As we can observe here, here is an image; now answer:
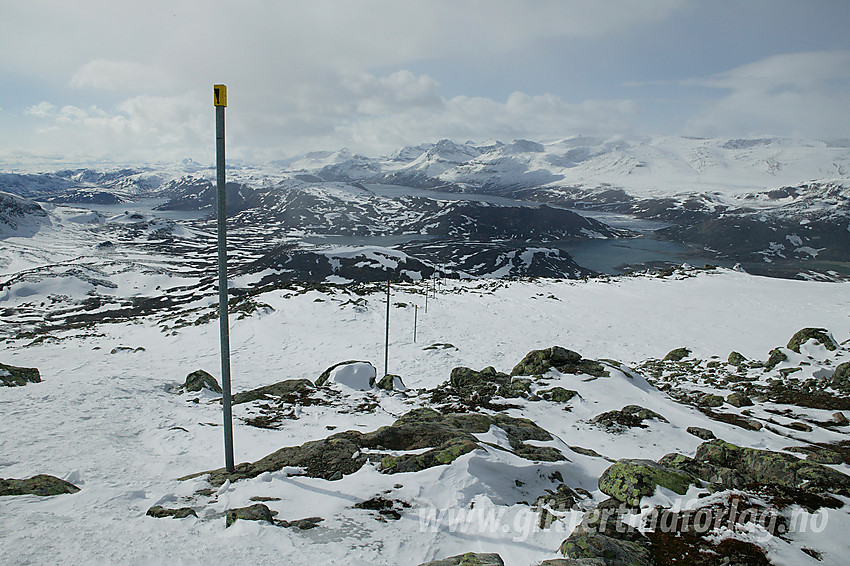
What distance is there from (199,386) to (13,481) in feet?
35.6

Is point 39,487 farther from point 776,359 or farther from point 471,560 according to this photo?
point 776,359

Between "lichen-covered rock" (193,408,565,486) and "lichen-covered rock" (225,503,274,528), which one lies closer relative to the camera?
"lichen-covered rock" (225,503,274,528)

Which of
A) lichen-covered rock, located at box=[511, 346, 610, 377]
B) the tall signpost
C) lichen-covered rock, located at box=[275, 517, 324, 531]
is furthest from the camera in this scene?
lichen-covered rock, located at box=[511, 346, 610, 377]

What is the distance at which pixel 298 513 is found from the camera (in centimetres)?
671

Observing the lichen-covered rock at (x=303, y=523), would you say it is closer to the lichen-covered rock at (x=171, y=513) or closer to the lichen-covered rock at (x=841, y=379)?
the lichen-covered rock at (x=171, y=513)

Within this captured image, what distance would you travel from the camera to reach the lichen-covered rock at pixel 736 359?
24755 mm

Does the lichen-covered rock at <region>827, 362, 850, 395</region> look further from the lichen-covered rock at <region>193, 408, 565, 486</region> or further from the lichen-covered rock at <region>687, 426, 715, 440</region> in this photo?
the lichen-covered rock at <region>193, 408, 565, 486</region>

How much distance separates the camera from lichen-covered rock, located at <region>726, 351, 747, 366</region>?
81.2ft

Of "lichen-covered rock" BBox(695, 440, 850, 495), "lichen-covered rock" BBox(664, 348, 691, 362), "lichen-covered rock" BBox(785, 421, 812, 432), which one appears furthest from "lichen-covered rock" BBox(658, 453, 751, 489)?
"lichen-covered rock" BBox(664, 348, 691, 362)

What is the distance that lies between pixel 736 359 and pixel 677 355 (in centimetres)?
336

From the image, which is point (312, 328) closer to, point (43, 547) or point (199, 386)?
point (199, 386)

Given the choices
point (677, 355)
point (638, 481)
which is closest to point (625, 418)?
point (638, 481)

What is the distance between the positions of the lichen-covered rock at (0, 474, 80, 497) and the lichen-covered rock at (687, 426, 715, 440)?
57.0 feet

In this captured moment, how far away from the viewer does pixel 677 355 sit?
1093 inches
